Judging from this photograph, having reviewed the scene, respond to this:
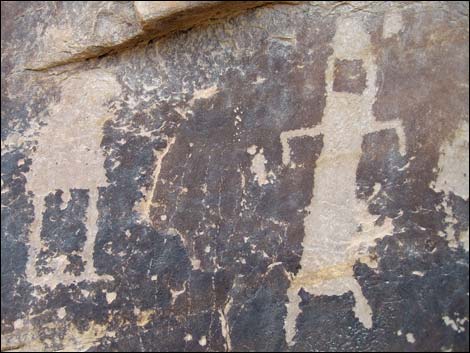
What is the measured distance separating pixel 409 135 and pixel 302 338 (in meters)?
0.45

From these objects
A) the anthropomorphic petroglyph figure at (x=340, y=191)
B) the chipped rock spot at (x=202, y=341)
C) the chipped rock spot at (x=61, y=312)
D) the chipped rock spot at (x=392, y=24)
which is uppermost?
the chipped rock spot at (x=392, y=24)

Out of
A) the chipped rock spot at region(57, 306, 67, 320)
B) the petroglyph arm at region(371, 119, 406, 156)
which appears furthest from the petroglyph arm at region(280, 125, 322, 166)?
the chipped rock spot at region(57, 306, 67, 320)

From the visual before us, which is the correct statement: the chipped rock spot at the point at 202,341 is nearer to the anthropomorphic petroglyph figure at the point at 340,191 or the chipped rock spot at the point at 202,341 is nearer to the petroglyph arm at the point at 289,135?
the anthropomorphic petroglyph figure at the point at 340,191

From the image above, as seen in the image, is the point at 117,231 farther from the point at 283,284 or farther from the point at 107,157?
the point at 283,284

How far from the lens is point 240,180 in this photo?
142 cm

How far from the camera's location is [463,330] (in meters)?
1.41

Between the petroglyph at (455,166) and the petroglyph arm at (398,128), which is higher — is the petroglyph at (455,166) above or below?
below

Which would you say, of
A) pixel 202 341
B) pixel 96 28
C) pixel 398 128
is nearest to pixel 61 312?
pixel 202 341

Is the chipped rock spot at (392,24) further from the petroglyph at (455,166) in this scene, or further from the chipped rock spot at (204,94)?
the chipped rock spot at (204,94)

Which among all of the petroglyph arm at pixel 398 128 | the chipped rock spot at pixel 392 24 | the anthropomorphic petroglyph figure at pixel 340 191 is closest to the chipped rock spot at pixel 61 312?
the anthropomorphic petroglyph figure at pixel 340 191

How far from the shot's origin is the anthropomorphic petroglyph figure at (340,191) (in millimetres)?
1403

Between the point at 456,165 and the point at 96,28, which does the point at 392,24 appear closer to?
the point at 456,165

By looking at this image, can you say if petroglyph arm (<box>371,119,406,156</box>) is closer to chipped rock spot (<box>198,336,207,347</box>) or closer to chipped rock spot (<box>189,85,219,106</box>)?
chipped rock spot (<box>189,85,219,106</box>)

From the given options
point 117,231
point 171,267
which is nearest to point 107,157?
point 117,231
